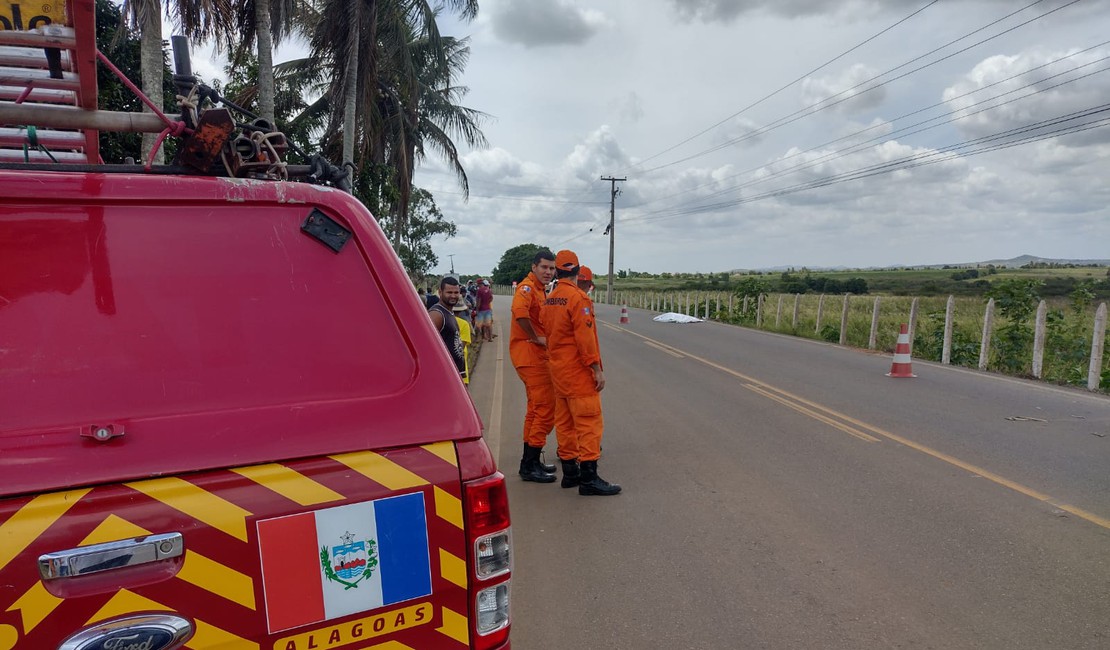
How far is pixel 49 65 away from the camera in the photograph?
7.10ft

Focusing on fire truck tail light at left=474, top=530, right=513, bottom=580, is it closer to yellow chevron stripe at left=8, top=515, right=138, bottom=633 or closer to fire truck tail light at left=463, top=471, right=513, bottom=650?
fire truck tail light at left=463, top=471, right=513, bottom=650

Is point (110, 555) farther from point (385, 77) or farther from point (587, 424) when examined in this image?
point (385, 77)

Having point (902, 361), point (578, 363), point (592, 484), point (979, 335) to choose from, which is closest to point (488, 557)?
point (578, 363)

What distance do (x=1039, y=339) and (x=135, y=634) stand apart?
13573 mm

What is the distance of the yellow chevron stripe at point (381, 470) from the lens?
1638mm

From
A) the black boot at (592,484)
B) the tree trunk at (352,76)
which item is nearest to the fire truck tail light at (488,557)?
the black boot at (592,484)

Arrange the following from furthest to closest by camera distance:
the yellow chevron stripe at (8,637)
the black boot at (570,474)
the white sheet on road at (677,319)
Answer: the white sheet on road at (677,319) → the black boot at (570,474) → the yellow chevron stripe at (8,637)

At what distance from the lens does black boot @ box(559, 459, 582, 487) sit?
555 centimetres

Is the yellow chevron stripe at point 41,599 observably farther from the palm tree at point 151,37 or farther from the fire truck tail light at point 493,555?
the palm tree at point 151,37

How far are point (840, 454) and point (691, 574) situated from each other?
3.03 m

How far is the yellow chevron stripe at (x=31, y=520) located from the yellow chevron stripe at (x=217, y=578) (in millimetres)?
255

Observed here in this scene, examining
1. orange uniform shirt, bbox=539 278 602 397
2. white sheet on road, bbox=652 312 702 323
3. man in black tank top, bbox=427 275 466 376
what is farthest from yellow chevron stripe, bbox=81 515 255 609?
white sheet on road, bbox=652 312 702 323

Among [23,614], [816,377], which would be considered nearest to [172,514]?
[23,614]

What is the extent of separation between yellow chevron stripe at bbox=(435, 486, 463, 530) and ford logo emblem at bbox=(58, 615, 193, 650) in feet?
1.90
